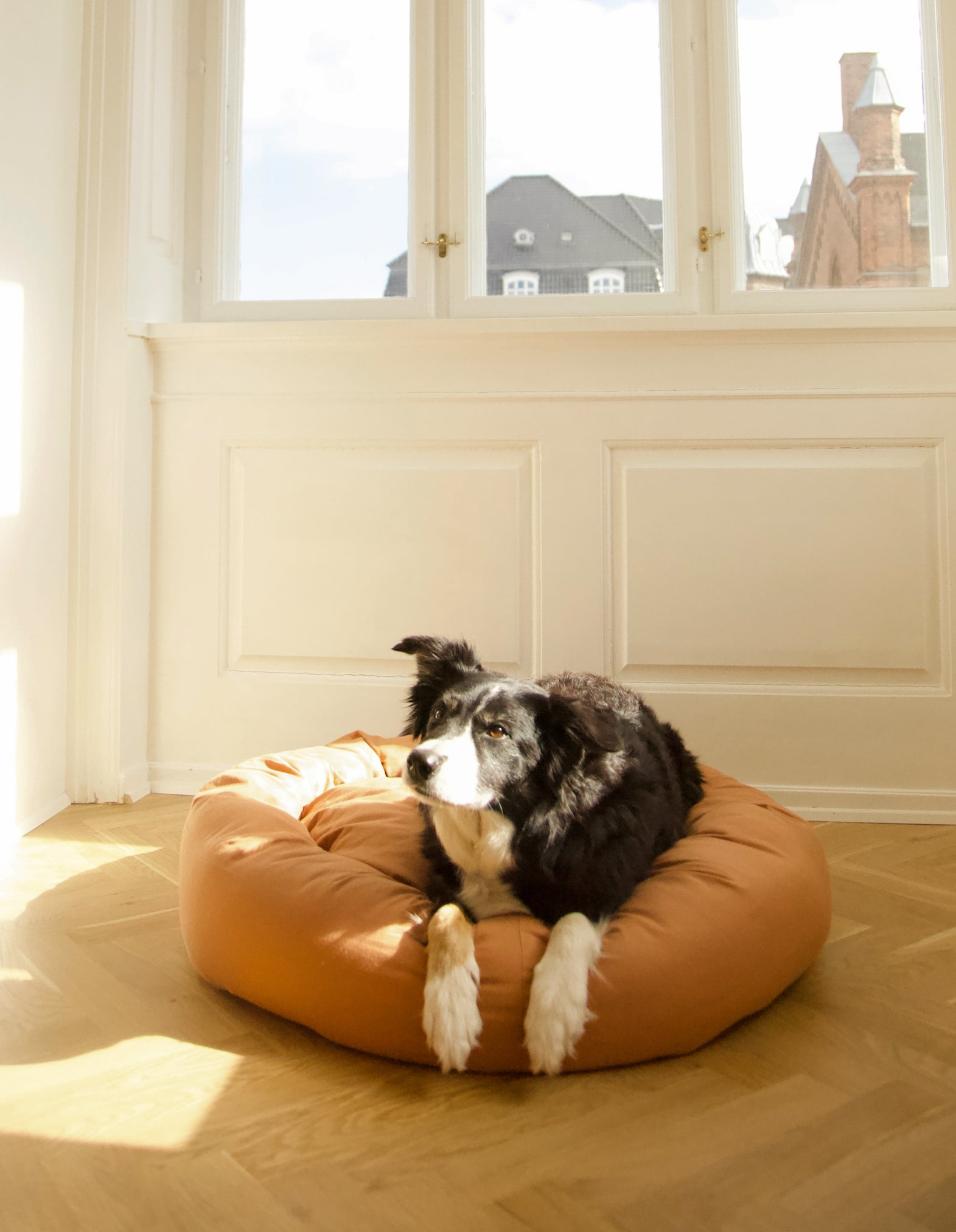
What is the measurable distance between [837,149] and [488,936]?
2.72 m

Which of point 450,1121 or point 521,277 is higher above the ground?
point 521,277

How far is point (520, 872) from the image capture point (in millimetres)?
1522

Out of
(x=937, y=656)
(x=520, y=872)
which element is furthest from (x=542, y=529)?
(x=520, y=872)

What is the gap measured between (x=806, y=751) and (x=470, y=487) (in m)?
1.26

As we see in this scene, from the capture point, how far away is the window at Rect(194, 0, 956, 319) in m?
2.93

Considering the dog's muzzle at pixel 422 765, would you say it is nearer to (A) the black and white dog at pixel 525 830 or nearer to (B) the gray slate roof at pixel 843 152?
(A) the black and white dog at pixel 525 830

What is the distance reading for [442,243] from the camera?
9.93 feet

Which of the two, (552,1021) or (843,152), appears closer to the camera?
(552,1021)

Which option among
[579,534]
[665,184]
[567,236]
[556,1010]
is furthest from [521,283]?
[556,1010]

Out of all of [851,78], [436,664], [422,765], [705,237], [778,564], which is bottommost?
[422,765]

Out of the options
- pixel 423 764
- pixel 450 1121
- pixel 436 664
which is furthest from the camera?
pixel 436 664

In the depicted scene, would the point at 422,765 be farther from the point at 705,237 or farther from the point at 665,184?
the point at 665,184

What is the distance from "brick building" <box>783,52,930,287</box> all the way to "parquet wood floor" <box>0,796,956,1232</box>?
6.92ft

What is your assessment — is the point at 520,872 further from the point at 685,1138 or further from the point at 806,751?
the point at 806,751
